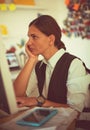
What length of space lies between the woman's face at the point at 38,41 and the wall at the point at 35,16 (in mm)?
194

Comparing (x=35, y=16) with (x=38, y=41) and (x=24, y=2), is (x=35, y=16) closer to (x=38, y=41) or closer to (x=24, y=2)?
(x=24, y=2)

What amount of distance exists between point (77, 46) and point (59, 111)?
88 cm

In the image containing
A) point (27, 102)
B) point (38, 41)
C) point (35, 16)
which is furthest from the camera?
point (35, 16)

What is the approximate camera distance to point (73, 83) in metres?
1.25

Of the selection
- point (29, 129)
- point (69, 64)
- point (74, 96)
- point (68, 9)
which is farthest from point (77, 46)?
point (29, 129)

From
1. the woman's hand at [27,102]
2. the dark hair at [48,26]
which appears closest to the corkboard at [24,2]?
the dark hair at [48,26]

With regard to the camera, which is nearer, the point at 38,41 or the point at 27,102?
the point at 27,102

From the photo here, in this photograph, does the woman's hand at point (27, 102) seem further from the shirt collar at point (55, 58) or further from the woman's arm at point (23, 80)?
the shirt collar at point (55, 58)

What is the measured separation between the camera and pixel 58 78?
1311mm

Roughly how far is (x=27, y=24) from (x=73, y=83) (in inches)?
25.0

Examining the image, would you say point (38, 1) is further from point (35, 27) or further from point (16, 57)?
point (35, 27)

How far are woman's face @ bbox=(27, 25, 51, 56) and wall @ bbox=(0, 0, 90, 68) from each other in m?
0.19

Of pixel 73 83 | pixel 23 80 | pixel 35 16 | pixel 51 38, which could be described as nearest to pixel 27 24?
pixel 35 16

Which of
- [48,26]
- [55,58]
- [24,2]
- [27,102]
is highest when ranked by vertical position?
[24,2]
